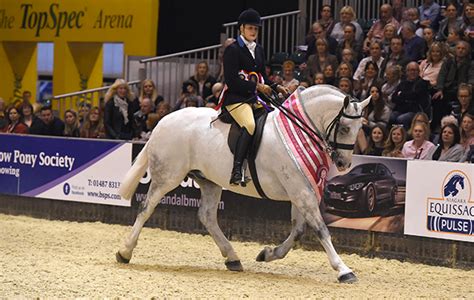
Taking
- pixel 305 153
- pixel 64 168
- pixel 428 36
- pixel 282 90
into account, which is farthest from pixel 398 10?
pixel 305 153

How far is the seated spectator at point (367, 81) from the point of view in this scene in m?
14.2

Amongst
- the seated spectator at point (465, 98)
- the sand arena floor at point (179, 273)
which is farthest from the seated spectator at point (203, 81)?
the seated spectator at point (465, 98)

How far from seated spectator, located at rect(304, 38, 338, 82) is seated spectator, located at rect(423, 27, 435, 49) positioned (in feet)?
4.64

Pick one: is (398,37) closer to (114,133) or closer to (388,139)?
(388,139)

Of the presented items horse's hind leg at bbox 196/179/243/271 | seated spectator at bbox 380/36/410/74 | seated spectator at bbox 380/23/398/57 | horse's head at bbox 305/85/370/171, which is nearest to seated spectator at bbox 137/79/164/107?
seated spectator at bbox 380/23/398/57

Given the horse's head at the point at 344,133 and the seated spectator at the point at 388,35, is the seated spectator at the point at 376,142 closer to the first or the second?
the seated spectator at the point at 388,35

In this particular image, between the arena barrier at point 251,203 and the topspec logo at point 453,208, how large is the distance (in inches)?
0.4

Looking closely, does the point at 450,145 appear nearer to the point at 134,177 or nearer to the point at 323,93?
the point at 323,93

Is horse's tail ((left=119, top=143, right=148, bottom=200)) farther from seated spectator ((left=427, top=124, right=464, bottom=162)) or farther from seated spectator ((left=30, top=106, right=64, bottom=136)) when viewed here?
seated spectator ((left=30, top=106, right=64, bottom=136))

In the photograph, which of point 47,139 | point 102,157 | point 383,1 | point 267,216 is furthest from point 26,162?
point 383,1

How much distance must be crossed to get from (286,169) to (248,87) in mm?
943

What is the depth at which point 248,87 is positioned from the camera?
33.4 feet

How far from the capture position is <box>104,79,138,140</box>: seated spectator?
15798mm

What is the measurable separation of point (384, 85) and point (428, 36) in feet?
3.71
